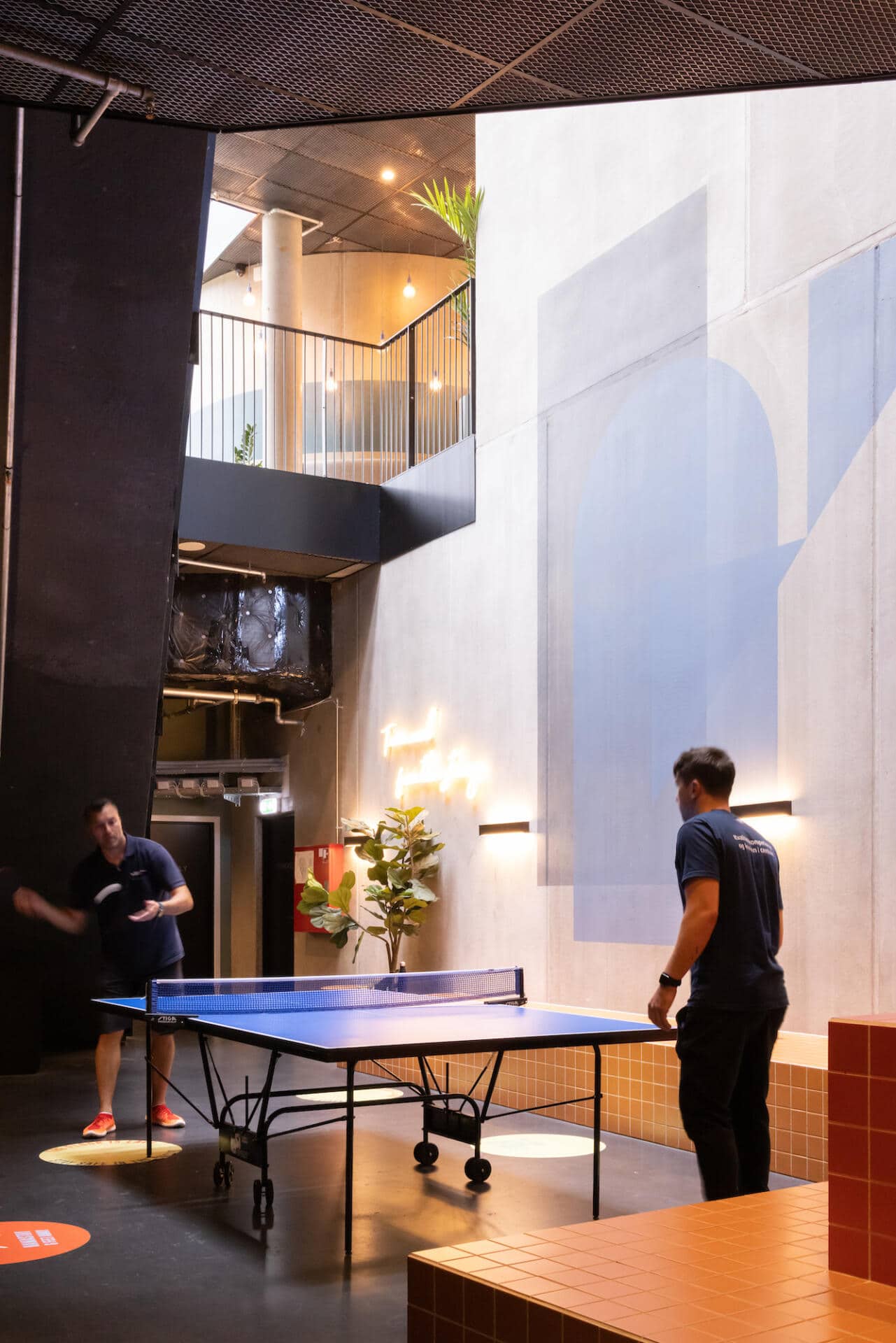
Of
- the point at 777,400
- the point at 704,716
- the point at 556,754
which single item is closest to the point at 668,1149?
the point at 704,716

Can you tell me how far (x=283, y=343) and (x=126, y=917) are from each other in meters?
7.19

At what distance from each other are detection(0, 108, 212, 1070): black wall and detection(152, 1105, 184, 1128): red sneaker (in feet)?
6.74

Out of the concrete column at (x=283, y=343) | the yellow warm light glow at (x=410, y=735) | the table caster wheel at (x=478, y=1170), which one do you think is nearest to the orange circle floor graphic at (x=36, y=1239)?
the table caster wheel at (x=478, y=1170)

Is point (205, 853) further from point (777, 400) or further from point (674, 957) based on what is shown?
point (674, 957)

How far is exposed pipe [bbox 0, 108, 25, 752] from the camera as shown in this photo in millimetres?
5247

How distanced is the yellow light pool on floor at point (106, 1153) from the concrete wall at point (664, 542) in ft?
8.36

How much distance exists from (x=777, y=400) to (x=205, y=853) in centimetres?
913

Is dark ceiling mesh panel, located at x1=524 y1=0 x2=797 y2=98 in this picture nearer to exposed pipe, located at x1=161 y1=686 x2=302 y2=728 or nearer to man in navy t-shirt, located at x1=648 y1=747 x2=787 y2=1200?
man in navy t-shirt, located at x1=648 y1=747 x2=787 y2=1200

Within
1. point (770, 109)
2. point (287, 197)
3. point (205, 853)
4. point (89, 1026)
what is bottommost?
point (89, 1026)

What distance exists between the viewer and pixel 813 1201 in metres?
2.32

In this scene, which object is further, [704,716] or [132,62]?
[704,716]

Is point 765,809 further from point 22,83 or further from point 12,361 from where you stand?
point 22,83

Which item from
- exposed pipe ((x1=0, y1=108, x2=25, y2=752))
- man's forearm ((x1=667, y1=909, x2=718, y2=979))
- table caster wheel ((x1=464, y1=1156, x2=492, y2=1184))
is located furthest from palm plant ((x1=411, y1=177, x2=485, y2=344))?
man's forearm ((x1=667, y1=909, x2=718, y2=979))

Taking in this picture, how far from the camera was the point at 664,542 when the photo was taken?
6770 mm
